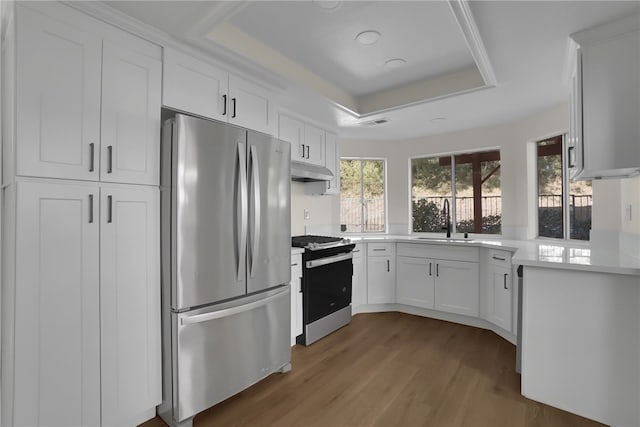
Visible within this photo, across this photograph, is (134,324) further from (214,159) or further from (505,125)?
(505,125)

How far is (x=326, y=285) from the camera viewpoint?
11.0 feet

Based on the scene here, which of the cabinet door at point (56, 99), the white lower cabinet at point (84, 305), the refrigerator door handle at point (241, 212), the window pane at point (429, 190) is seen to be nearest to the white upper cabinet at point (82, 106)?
the cabinet door at point (56, 99)

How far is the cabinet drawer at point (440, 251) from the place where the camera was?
3623 mm

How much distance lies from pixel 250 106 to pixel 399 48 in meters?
1.22

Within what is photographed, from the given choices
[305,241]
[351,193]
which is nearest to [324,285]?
[305,241]

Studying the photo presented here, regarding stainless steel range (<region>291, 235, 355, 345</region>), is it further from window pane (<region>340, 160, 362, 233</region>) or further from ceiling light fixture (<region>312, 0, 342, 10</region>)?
ceiling light fixture (<region>312, 0, 342, 10</region>)

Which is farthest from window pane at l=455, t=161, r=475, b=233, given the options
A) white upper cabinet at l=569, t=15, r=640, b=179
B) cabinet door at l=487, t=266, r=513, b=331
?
white upper cabinet at l=569, t=15, r=640, b=179

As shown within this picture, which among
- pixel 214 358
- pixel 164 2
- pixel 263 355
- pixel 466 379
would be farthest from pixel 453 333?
pixel 164 2

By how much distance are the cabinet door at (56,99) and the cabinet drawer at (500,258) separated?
10.9 ft

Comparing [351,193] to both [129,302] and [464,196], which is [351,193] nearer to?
[464,196]

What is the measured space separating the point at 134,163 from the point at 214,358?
1.26 metres

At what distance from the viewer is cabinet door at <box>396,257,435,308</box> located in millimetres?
3879

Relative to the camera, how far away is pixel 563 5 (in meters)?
1.84

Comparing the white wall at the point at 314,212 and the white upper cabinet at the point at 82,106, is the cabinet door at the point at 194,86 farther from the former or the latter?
the white wall at the point at 314,212
